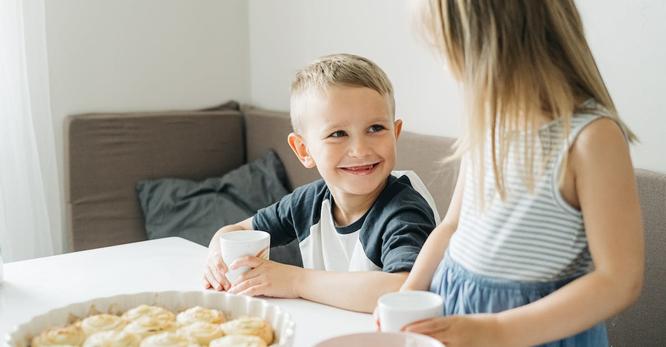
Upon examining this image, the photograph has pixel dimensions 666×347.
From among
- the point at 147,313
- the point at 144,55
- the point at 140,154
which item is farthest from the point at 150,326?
the point at 144,55

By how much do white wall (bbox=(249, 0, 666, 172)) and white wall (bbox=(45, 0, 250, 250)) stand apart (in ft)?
0.36

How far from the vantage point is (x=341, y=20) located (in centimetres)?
280

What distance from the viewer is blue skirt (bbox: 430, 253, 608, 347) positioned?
0.96 metres

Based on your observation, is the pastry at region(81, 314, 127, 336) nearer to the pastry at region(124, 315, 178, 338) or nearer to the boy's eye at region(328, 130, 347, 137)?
the pastry at region(124, 315, 178, 338)

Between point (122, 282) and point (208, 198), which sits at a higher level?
point (122, 282)

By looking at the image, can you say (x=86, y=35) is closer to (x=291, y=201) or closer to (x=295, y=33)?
(x=295, y=33)

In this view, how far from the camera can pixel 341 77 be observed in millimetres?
1464

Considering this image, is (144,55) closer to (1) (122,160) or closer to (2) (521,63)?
(1) (122,160)

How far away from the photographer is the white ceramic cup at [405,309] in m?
0.81

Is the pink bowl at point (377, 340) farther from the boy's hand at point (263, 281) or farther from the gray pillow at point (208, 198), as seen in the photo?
the gray pillow at point (208, 198)

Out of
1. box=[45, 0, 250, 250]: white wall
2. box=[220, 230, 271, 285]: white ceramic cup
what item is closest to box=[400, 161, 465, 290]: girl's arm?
box=[220, 230, 271, 285]: white ceramic cup

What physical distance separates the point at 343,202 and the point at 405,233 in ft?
0.73

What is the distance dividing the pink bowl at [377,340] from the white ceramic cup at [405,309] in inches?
1.3

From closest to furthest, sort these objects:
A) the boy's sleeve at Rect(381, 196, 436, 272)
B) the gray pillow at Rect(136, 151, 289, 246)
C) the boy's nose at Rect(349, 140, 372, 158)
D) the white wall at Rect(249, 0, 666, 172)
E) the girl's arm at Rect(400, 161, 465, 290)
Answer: the girl's arm at Rect(400, 161, 465, 290) → the boy's sleeve at Rect(381, 196, 436, 272) → the boy's nose at Rect(349, 140, 372, 158) → the white wall at Rect(249, 0, 666, 172) → the gray pillow at Rect(136, 151, 289, 246)
